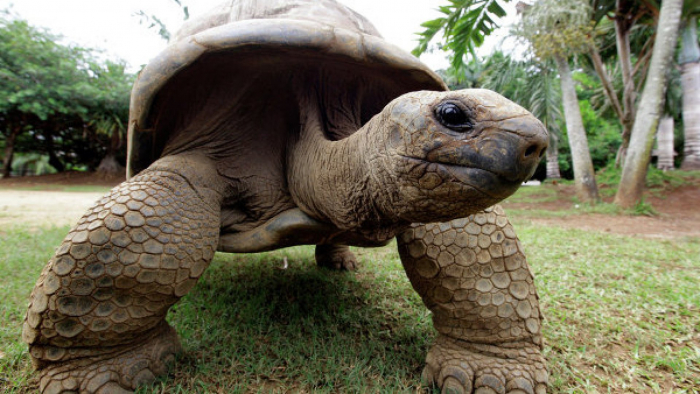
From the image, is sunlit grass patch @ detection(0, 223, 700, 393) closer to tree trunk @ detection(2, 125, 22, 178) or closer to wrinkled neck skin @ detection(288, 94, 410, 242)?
wrinkled neck skin @ detection(288, 94, 410, 242)

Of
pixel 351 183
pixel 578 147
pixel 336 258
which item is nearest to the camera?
pixel 351 183

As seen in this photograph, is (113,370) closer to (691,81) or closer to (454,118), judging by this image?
(454,118)

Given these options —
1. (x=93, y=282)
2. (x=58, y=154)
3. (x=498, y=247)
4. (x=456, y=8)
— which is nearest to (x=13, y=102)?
(x=58, y=154)

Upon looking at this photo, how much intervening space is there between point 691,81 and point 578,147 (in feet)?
Answer: 10.6

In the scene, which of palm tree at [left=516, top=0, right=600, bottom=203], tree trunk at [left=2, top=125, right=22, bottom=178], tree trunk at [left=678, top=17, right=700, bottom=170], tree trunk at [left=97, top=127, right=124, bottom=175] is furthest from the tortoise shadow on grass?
tree trunk at [left=2, top=125, right=22, bottom=178]

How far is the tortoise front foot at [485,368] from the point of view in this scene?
119 cm

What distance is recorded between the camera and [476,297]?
1260 mm

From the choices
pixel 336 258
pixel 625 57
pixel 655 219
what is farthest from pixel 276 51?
pixel 625 57

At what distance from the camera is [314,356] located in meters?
1.37

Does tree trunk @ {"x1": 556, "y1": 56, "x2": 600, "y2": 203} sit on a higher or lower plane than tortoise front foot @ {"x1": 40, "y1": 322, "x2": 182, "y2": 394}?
higher

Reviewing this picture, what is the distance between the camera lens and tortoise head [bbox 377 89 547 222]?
0.73m

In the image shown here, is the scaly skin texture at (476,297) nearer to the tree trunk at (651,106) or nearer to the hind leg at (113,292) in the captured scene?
the hind leg at (113,292)

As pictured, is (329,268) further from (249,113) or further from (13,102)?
(13,102)

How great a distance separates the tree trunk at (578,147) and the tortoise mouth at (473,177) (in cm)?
791
